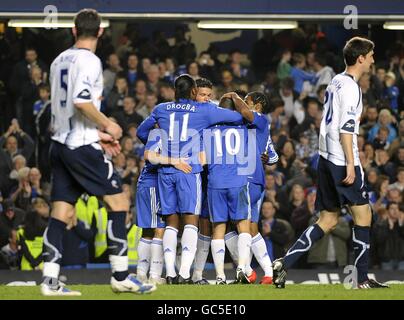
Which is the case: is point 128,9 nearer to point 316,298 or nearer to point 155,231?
point 155,231

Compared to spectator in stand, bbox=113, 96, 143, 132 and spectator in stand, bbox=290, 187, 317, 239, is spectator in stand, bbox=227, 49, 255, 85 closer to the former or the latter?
spectator in stand, bbox=113, 96, 143, 132

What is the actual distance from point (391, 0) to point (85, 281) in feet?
Answer: 19.0

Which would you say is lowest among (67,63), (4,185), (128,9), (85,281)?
(85,281)

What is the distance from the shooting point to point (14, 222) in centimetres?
1800

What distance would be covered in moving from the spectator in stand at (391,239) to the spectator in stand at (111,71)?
15.8 ft

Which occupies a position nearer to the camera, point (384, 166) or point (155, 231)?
point (155, 231)

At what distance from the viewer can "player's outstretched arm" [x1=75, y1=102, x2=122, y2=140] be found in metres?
9.87

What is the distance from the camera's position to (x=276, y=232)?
17.6m

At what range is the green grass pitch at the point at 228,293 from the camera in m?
10.4

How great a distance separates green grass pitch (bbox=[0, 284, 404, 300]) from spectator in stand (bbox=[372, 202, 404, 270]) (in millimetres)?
6244

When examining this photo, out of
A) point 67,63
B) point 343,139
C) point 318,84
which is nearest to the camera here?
point 67,63

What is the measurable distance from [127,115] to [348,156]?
27.5 feet

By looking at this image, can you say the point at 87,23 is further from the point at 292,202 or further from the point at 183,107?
the point at 292,202
